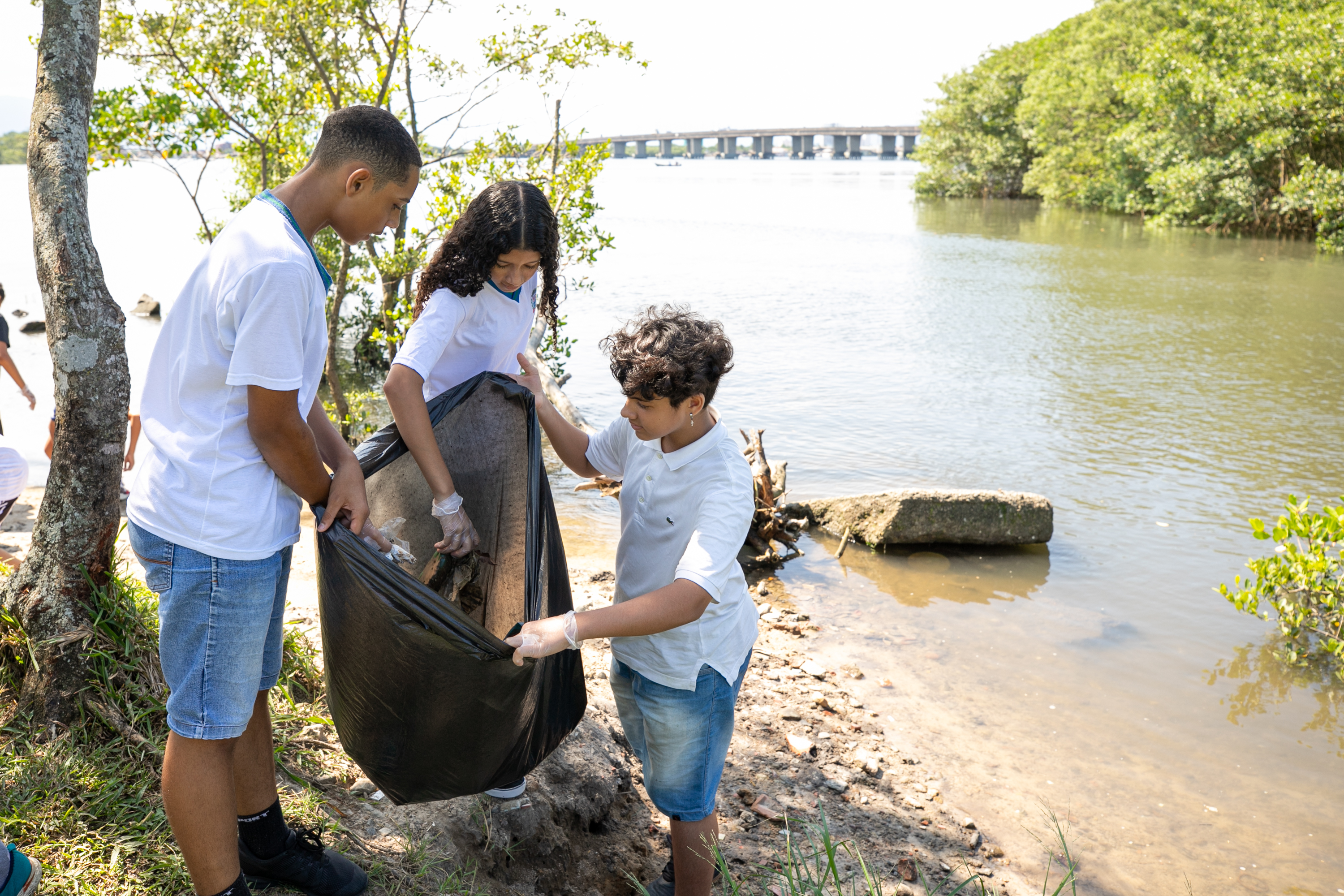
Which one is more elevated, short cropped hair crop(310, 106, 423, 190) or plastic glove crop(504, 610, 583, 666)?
short cropped hair crop(310, 106, 423, 190)

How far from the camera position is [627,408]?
211 cm

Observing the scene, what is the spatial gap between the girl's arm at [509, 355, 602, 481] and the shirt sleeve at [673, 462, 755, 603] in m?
0.53

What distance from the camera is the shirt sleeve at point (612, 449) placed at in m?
2.43

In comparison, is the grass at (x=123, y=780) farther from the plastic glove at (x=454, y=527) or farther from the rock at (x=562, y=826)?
the plastic glove at (x=454, y=527)

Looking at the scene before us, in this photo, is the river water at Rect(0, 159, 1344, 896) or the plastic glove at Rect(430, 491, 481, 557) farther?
the river water at Rect(0, 159, 1344, 896)

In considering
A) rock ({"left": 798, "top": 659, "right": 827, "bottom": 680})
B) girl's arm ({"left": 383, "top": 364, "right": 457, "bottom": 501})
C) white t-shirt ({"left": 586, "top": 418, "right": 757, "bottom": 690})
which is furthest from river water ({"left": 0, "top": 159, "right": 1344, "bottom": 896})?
girl's arm ({"left": 383, "top": 364, "right": 457, "bottom": 501})

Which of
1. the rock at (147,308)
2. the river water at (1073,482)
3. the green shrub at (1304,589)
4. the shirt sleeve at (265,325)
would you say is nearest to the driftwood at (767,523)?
the river water at (1073,482)

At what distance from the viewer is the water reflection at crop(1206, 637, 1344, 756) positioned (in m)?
4.41

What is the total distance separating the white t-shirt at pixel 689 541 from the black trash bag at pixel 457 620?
9.4 inches

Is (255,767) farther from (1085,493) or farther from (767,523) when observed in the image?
(1085,493)

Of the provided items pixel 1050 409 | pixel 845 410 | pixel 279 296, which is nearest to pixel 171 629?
pixel 279 296

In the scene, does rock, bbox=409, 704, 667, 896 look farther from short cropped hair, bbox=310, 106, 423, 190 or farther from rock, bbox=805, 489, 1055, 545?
rock, bbox=805, 489, 1055, 545

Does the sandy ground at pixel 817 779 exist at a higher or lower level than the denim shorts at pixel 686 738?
lower

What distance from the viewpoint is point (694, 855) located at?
225cm
